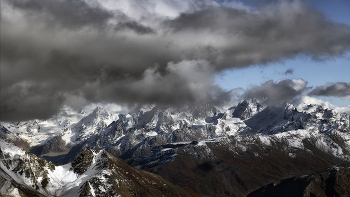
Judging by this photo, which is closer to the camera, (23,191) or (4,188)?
(4,188)

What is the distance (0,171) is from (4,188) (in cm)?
1813

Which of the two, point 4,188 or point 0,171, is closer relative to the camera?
point 4,188

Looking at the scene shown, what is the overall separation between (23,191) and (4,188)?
14540 mm

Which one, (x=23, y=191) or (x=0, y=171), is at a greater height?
(x=0, y=171)

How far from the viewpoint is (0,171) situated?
193m

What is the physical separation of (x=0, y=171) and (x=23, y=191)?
62.0 ft

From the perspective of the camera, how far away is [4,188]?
589 ft
